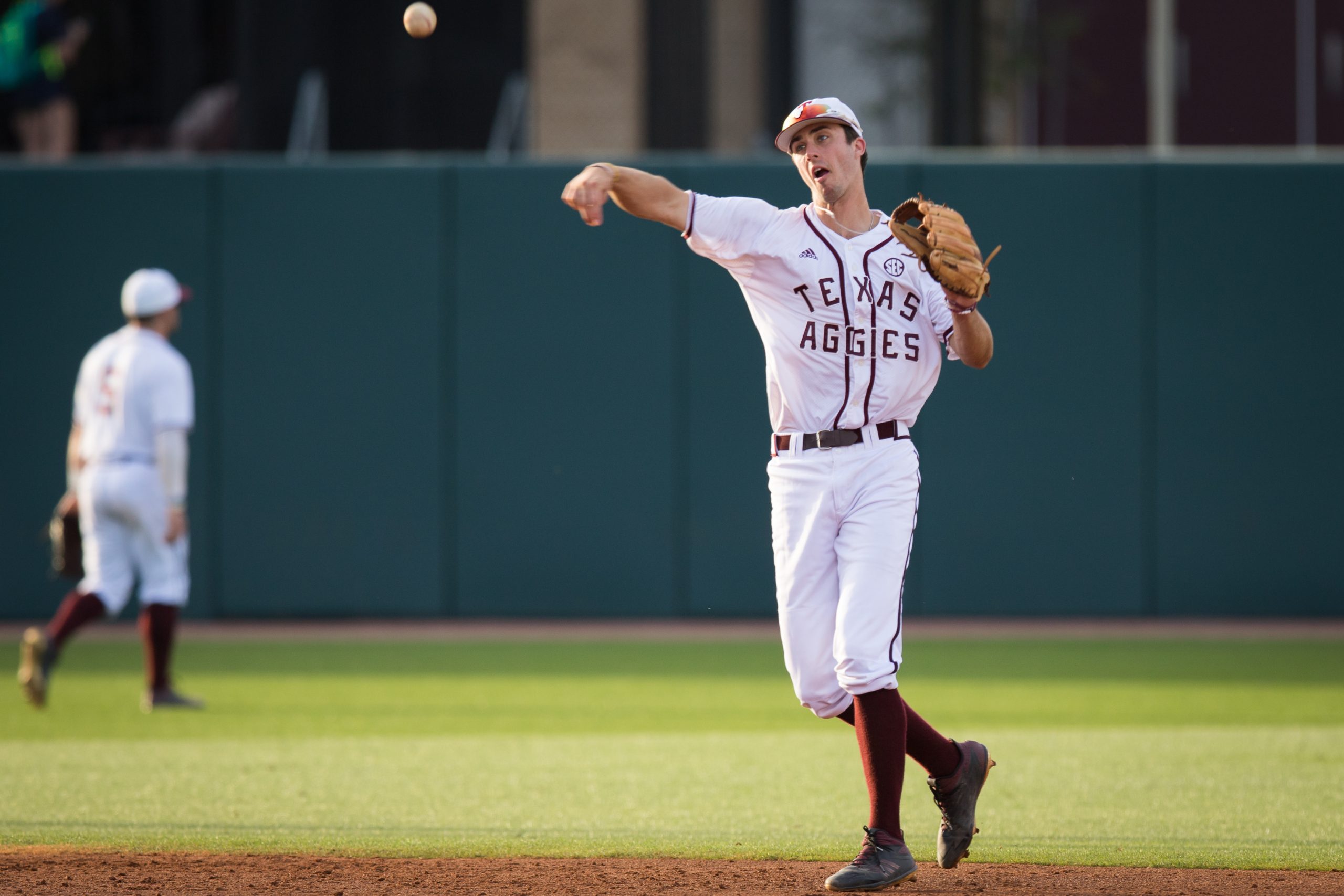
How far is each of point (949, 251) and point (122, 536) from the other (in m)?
5.43

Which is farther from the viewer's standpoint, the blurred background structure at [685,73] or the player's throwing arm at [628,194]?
the blurred background structure at [685,73]

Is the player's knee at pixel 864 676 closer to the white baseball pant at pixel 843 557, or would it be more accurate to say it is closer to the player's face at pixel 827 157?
the white baseball pant at pixel 843 557

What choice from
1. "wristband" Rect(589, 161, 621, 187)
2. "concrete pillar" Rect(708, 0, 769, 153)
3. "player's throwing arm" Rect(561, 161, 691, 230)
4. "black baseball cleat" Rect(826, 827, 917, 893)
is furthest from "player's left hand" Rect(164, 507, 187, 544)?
"concrete pillar" Rect(708, 0, 769, 153)

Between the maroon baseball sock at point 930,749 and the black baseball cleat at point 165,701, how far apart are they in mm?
4530

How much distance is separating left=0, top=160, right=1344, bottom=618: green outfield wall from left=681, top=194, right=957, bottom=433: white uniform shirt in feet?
22.4

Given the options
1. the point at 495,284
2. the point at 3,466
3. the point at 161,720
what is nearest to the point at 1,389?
the point at 3,466

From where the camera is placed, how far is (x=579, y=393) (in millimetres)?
11375

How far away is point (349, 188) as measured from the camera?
1138cm

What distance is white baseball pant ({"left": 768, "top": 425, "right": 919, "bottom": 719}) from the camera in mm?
4242

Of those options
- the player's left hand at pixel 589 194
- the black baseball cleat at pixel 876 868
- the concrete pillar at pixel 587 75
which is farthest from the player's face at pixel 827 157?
the concrete pillar at pixel 587 75

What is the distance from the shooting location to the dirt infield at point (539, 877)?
422 cm

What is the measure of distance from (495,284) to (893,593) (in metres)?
7.53

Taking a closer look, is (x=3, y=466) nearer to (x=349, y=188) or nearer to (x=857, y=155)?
(x=349, y=188)

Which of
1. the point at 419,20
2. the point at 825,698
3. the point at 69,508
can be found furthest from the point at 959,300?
the point at 69,508
